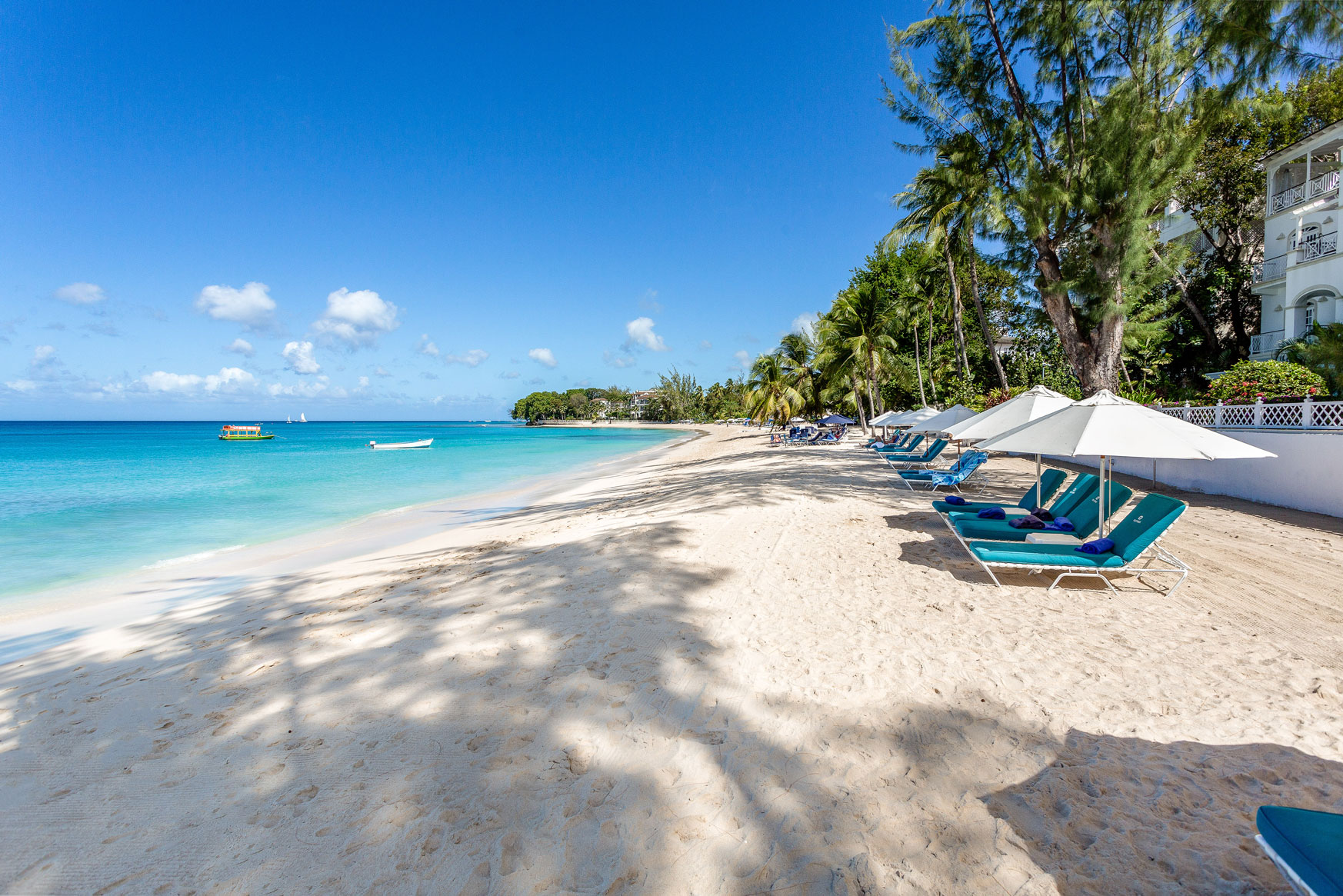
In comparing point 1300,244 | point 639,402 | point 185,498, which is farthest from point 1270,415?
point 639,402

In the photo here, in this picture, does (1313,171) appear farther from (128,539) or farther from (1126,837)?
(128,539)

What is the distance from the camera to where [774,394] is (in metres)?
36.0

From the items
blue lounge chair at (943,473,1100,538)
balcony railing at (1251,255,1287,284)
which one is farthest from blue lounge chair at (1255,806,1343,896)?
balcony railing at (1251,255,1287,284)

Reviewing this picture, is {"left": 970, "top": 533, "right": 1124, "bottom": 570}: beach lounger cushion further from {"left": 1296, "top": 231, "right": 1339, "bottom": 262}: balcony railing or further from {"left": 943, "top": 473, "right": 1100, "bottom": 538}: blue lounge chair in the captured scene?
{"left": 1296, "top": 231, "right": 1339, "bottom": 262}: balcony railing

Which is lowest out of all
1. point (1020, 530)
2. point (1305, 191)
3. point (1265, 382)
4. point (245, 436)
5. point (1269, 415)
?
point (1020, 530)

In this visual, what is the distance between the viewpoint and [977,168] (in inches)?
549

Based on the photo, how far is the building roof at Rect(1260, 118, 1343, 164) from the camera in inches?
651

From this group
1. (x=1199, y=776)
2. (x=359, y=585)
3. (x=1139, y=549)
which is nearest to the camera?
(x=1199, y=776)

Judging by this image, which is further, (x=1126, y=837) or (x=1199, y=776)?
(x=1199, y=776)

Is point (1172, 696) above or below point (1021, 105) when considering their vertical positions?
below

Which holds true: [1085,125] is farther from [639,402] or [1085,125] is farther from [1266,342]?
[639,402]

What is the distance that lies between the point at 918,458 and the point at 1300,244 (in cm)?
1607

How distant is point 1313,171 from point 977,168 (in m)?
16.3

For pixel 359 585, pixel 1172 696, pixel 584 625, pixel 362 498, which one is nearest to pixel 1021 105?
pixel 1172 696
